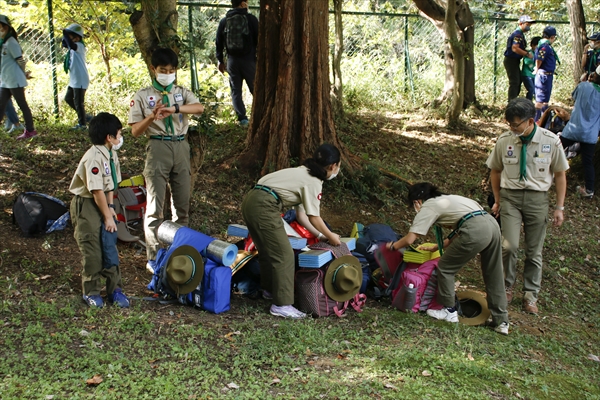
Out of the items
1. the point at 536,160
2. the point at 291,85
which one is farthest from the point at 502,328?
the point at 291,85

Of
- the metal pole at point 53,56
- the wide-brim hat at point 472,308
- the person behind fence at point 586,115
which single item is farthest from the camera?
the metal pole at point 53,56

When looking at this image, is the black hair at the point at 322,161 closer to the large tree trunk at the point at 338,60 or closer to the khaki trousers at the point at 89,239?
the khaki trousers at the point at 89,239

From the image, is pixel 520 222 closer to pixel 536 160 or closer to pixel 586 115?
pixel 536 160

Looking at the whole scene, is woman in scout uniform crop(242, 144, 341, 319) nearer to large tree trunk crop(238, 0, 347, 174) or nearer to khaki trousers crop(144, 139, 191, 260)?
khaki trousers crop(144, 139, 191, 260)

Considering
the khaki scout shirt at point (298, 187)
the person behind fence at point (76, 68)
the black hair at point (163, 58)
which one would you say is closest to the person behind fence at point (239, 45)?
the person behind fence at point (76, 68)

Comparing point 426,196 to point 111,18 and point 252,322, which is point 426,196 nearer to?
point 252,322

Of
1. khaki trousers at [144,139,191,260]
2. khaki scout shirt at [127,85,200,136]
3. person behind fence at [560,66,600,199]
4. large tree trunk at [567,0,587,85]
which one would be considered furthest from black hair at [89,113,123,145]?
large tree trunk at [567,0,587,85]

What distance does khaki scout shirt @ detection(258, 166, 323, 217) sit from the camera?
5348mm

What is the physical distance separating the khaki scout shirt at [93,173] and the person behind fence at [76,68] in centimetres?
500

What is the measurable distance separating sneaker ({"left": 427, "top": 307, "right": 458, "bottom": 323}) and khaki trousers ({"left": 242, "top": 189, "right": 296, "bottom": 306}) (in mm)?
1305

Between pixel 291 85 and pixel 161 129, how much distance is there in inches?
105

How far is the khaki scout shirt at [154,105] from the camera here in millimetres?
→ 5953

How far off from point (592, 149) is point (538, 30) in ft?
30.5

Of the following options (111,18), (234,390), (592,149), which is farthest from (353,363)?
(111,18)
